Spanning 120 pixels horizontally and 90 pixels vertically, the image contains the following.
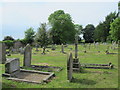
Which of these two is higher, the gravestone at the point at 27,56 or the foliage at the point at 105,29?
the foliage at the point at 105,29

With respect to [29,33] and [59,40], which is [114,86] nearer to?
[59,40]

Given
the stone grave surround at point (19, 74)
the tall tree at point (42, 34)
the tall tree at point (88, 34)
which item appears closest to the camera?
the stone grave surround at point (19, 74)

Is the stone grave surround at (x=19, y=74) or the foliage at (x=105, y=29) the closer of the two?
the stone grave surround at (x=19, y=74)

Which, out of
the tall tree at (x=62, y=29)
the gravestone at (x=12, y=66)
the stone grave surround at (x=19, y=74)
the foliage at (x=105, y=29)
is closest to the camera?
the stone grave surround at (x=19, y=74)

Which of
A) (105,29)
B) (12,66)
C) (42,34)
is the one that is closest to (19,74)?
(12,66)

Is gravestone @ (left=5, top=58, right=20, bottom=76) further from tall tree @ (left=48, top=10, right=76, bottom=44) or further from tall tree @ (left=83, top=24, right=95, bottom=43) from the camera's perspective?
tall tree @ (left=83, top=24, right=95, bottom=43)

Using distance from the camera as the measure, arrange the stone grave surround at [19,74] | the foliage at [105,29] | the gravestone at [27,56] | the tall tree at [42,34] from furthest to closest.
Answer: the foliage at [105,29]
the tall tree at [42,34]
the gravestone at [27,56]
the stone grave surround at [19,74]

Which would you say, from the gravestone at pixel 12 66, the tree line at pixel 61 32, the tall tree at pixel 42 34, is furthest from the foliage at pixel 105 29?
the gravestone at pixel 12 66

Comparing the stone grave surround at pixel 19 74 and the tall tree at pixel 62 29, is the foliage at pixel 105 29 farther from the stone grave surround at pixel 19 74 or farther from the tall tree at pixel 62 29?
the stone grave surround at pixel 19 74

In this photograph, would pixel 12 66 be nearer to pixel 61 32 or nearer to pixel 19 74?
pixel 19 74

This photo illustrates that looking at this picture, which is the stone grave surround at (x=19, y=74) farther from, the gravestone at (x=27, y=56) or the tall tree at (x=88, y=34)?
the tall tree at (x=88, y=34)

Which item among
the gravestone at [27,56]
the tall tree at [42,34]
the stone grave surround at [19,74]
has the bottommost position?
the stone grave surround at [19,74]

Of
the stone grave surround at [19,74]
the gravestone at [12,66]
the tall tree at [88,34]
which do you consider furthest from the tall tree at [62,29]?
the gravestone at [12,66]

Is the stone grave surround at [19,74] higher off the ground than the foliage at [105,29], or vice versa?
the foliage at [105,29]
